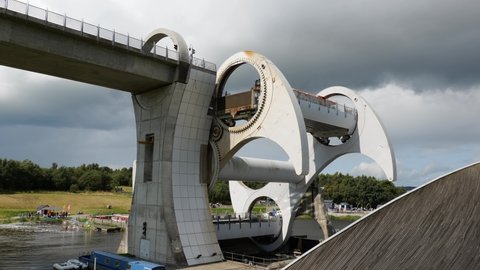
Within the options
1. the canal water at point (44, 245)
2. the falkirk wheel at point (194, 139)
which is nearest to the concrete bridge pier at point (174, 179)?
the falkirk wheel at point (194, 139)

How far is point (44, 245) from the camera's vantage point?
42.4 meters

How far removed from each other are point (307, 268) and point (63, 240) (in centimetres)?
4598

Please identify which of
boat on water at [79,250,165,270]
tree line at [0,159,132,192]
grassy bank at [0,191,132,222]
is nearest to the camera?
boat on water at [79,250,165,270]

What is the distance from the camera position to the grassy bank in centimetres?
8576

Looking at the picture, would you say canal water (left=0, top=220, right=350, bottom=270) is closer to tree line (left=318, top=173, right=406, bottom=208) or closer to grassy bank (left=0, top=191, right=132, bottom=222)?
grassy bank (left=0, top=191, right=132, bottom=222)

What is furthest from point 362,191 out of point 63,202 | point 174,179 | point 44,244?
point 174,179

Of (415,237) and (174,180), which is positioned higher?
(174,180)

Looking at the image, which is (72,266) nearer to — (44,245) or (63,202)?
(44,245)

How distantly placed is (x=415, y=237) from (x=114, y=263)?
21.7 meters

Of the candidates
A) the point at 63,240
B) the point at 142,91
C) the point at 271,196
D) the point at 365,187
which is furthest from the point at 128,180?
the point at 142,91

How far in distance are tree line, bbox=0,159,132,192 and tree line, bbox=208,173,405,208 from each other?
122 ft

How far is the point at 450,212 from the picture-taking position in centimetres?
764

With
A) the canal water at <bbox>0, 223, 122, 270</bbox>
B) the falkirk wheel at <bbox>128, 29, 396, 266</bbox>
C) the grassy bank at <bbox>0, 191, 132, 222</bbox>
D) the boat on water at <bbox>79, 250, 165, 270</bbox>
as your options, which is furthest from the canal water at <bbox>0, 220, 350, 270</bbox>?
the grassy bank at <bbox>0, 191, 132, 222</bbox>

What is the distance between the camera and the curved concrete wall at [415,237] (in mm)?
7629
